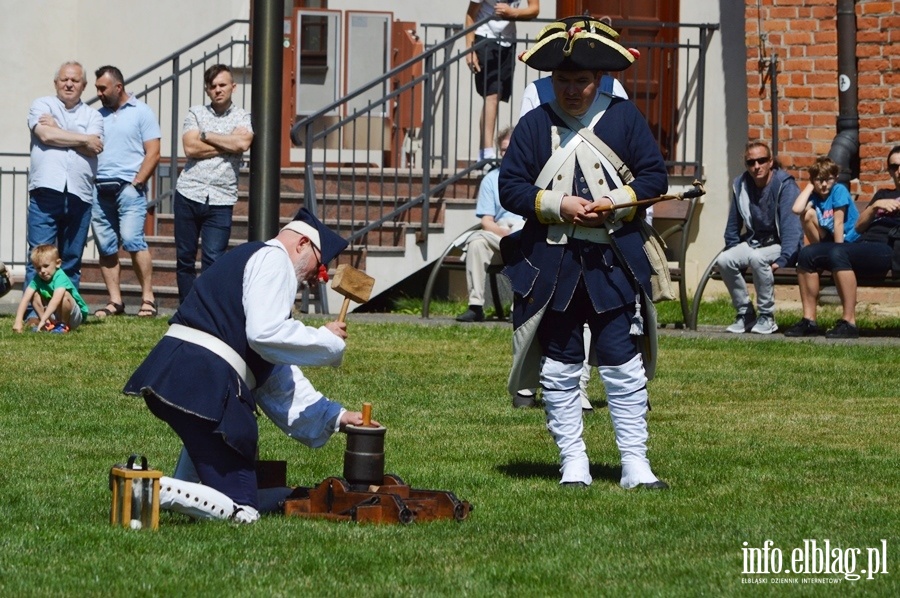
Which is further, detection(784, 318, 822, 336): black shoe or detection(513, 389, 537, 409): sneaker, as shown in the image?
detection(784, 318, 822, 336): black shoe

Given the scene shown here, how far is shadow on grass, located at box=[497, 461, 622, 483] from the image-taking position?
274 inches

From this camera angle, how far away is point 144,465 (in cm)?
562

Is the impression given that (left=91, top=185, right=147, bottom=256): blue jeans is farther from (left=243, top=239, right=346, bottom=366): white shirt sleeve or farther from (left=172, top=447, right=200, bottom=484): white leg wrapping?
(left=243, top=239, right=346, bottom=366): white shirt sleeve

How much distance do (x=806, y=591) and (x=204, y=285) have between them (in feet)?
7.77

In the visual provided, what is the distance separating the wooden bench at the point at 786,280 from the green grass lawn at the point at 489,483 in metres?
0.91

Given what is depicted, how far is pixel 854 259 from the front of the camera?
40.2 ft

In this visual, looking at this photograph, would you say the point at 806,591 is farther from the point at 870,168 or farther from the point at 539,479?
the point at 870,168

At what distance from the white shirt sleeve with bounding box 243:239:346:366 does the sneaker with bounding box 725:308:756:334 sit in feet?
24.5

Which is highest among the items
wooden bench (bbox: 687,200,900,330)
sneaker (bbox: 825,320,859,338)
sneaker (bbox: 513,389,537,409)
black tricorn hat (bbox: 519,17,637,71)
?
black tricorn hat (bbox: 519,17,637,71)

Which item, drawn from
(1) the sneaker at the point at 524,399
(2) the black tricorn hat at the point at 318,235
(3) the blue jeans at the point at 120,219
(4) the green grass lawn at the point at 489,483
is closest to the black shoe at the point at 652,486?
(4) the green grass lawn at the point at 489,483

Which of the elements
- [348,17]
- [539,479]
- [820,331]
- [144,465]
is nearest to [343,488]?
[144,465]

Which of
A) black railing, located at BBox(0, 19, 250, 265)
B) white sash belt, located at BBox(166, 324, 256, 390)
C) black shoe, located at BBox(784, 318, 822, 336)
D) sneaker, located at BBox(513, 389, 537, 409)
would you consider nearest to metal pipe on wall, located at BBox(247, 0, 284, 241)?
sneaker, located at BBox(513, 389, 537, 409)

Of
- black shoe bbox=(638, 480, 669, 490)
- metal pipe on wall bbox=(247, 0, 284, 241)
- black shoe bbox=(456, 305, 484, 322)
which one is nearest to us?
black shoe bbox=(638, 480, 669, 490)

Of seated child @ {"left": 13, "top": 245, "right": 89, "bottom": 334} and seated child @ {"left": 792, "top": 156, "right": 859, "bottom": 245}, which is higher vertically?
seated child @ {"left": 792, "top": 156, "right": 859, "bottom": 245}
